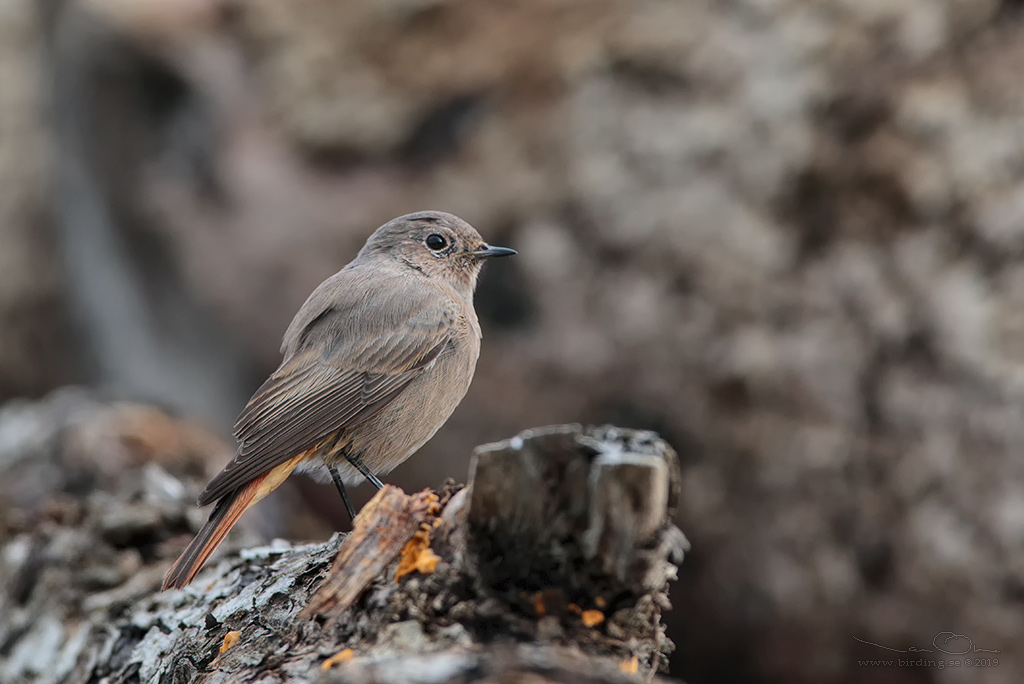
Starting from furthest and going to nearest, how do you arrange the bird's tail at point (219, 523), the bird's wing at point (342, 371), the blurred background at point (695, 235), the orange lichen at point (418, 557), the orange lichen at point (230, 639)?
the blurred background at point (695, 235)
the bird's wing at point (342, 371)
the bird's tail at point (219, 523)
the orange lichen at point (230, 639)
the orange lichen at point (418, 557)

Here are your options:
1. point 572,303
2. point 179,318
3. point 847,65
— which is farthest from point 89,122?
point 847,65

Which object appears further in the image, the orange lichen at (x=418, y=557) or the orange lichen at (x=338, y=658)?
the orange lichen at (x=418, y=557)

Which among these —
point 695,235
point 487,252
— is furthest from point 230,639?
point 695,235

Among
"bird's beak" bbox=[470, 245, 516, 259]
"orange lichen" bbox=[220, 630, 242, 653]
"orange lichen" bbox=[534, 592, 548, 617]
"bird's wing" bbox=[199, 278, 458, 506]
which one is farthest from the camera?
"bird's beak" bbox=[470, 245, 516, 259]

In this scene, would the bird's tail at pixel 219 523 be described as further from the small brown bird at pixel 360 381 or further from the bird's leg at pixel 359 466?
the bird's leg at pixel 359 466

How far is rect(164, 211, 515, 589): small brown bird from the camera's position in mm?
4512

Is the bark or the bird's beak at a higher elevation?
the bird's beak

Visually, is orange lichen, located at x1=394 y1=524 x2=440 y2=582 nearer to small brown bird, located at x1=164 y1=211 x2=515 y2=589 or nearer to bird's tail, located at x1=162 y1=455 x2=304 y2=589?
bird's tail, located at x1=162 y1=455 x2=304 y2=589

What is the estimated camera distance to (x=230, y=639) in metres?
3.37

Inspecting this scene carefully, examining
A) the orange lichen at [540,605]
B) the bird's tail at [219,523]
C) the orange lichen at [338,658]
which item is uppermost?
the bird's tail at [219,523]

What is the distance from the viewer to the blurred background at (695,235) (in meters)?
6.61

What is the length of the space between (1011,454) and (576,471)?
492cm
